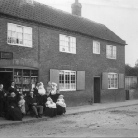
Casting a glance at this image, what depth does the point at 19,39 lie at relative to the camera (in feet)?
51.5

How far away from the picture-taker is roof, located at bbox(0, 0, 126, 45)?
52.3 feet

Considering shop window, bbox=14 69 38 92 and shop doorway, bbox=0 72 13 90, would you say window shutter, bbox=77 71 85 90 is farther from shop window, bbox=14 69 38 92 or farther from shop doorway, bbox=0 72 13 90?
shop doorway, bbox=0 72 13 90

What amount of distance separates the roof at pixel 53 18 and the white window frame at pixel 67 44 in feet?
2.13

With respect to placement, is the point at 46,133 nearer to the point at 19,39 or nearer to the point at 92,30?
the point at 19,39

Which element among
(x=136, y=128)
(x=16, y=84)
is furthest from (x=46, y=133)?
(x=16, y=84)

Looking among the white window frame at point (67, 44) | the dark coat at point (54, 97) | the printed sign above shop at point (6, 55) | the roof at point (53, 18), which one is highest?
the roof at point (53, 18)

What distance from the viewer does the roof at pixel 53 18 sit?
52.3 ft

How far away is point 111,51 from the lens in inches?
976

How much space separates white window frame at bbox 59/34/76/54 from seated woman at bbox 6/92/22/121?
6.81 meters

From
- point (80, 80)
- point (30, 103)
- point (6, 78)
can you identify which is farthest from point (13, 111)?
point (80, 80)

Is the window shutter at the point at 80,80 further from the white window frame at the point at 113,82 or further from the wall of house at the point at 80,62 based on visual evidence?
the white window frame at the point at 113,82

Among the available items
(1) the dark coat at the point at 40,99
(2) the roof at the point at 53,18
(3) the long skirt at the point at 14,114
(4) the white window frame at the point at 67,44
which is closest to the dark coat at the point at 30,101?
(1) the dark coat at the point at 40,99

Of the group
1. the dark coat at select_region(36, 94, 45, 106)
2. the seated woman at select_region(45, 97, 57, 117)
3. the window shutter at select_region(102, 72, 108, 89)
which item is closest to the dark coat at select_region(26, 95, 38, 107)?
the dark coat at select_region(36, 94, 45, 106)

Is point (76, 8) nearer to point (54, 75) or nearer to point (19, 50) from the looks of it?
point (54, 75)
